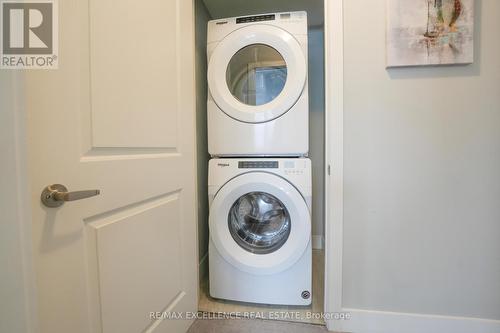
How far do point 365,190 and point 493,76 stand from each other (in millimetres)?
716

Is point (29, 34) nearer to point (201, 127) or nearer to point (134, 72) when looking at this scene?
point (134, 72)

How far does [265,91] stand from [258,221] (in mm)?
789

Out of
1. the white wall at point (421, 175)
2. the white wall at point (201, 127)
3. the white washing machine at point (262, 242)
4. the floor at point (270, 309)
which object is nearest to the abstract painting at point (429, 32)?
the white wall at point (421, 175)

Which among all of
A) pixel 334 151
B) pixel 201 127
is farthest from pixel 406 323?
pixel 201 127

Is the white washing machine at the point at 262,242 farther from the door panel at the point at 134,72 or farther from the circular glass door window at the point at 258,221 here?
the door panel at the point at 134,72

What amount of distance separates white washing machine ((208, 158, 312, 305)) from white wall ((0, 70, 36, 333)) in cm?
84

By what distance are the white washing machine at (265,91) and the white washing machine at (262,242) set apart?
3.9 inches

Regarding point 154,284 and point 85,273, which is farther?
point 154,284

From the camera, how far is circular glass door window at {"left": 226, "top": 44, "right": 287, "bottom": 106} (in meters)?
1.32

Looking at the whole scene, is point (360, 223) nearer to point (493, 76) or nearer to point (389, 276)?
point (389, 276)

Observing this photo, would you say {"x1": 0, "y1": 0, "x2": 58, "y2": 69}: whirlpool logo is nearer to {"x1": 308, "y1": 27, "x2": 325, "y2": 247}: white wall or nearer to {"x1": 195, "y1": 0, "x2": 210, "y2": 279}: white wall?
{"x1": 195, "y1": 0, "x2": 210, "y2": 279}: white wall

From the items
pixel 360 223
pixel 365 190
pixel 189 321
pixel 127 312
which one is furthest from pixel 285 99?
pixel 189 321

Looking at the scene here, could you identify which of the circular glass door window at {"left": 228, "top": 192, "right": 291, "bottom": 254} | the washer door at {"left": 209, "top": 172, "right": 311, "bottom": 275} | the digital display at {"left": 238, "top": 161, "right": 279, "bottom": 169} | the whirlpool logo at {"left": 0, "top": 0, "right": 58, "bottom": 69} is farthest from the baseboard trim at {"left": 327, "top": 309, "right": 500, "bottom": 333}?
the whirlpool logo at {"left": 0, "top": 0, "right": 58, "bottom": 69}

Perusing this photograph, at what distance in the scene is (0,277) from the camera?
46 cm
